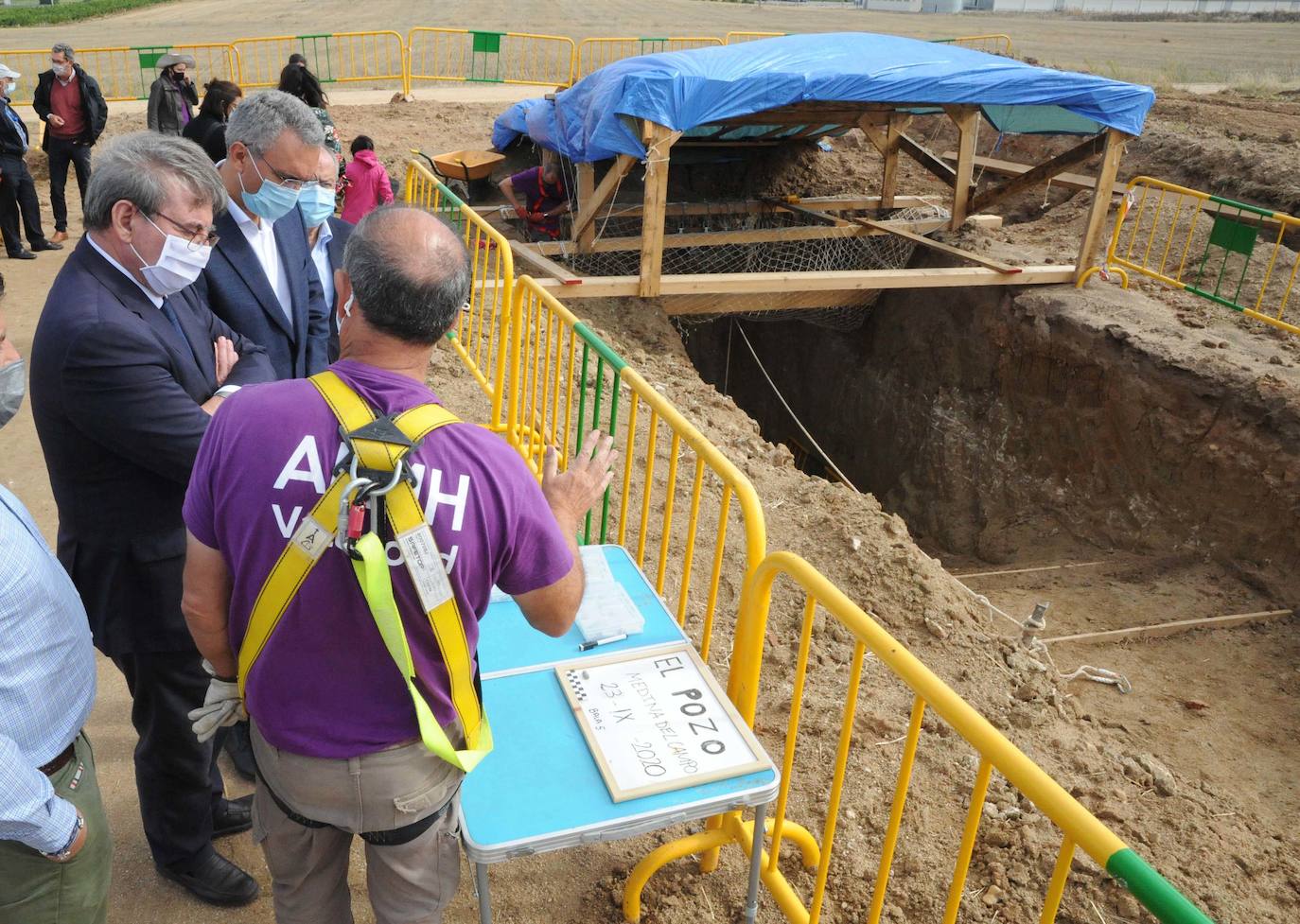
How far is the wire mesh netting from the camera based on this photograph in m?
10.0

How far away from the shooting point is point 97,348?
6.92 ft

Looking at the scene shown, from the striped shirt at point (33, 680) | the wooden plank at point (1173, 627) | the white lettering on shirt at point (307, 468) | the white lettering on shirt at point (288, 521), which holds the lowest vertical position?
the wooden plank at point (1173, 627)

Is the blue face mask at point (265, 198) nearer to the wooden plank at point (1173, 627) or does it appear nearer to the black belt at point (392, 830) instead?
the black belt at point (392, 830)

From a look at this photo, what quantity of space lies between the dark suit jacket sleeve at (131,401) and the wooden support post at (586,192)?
657cm

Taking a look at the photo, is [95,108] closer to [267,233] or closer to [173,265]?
[267,233]

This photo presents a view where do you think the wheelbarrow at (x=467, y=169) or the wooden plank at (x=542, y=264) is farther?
the wheelbarrow at (x=467, y=169)

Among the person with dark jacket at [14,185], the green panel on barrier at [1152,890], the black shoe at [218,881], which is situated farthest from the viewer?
the person with dark jacket at [14,185]

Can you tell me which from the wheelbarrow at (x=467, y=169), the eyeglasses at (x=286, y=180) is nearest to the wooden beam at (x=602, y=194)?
the wheelbarrow at (x=467, y=169)

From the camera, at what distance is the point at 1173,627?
607cm

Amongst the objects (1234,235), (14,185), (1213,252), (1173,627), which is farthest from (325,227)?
(1213,252)

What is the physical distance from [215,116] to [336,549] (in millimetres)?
6428

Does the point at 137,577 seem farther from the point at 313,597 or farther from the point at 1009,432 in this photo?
the point at 1009,432

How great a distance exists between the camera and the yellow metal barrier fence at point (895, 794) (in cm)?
142

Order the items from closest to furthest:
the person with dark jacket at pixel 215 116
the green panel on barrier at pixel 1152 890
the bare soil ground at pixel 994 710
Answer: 1. the green panel on barrier at pixel 1152 890
2. the bare soil ground at pixel 994 710
3. the person with dark jacket at pixel 215 116
